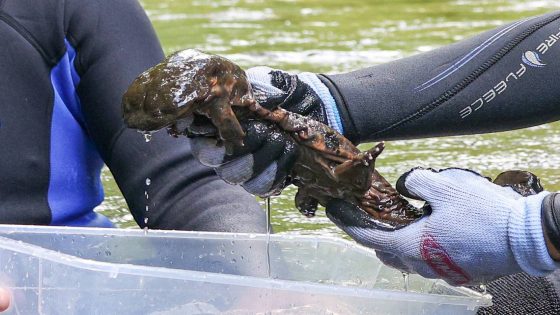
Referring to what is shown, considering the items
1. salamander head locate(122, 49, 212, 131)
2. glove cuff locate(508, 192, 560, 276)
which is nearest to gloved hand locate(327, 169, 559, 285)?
glove cuff locate(508, 192, 560, 276)

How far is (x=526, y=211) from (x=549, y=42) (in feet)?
1.08

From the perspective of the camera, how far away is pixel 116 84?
6.02 ft

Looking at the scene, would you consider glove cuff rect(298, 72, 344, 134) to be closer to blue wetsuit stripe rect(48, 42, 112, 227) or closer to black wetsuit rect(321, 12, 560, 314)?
black wetsuit rect(321, 12, 560, 314)

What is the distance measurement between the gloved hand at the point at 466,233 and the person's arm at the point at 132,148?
473 millimetres

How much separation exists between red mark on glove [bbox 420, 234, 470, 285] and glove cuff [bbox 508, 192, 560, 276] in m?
0.08

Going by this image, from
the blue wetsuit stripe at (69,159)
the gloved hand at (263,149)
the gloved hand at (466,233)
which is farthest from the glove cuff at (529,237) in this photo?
the blue wetsuit stripe at (69,159)

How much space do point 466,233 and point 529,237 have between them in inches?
2.9

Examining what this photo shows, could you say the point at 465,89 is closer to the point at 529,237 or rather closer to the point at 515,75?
the point at 515,75

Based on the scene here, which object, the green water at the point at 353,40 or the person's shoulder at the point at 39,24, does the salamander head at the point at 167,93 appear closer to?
the person's shoulder at the point at 39,24

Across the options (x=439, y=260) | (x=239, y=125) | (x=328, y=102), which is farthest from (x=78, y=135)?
(x=439, y=260)

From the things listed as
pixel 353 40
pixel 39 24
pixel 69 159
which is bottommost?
pixel 353 40

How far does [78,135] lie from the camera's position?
189 centimetres

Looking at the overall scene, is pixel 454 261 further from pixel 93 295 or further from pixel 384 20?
pixel 384 20

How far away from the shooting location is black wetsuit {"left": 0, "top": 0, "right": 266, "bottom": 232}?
181 cm
